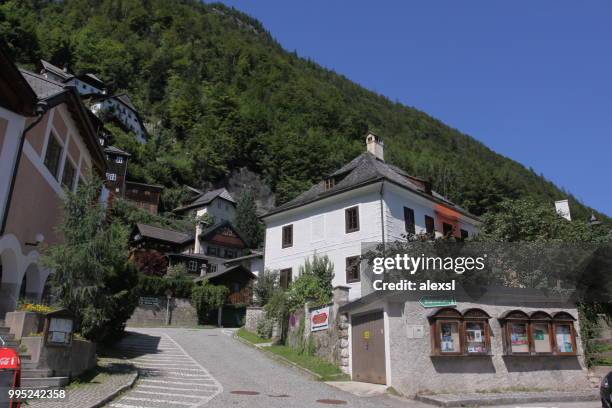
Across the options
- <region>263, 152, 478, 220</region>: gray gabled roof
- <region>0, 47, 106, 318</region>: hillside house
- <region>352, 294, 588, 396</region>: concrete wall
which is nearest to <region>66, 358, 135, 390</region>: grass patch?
<region>0, 47, 106, 318</region>: hillside house

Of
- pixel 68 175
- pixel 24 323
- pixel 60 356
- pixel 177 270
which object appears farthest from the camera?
pixel 177 270

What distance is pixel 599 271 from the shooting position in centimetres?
1736

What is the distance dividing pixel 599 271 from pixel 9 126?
19.6 metres

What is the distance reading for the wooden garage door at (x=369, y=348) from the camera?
46.6ft

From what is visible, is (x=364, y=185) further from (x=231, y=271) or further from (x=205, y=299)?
(x=231, y=271)

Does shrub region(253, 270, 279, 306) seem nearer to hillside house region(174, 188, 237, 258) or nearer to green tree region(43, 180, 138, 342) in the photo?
green tree region(43, 180, 138, 342)

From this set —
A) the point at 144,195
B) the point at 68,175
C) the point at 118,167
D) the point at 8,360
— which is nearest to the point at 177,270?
the point at 68,175

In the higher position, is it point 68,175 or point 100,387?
point 68,175

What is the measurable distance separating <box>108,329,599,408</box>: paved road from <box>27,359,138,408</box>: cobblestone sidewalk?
12.5 inches

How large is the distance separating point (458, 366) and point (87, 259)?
10.7 meters

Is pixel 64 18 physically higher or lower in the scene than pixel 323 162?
higher

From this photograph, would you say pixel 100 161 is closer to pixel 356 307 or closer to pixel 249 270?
pixel 356 307

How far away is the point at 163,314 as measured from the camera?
38.7 metres

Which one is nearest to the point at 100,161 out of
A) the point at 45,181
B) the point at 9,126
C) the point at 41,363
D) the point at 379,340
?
the point at 45,181
